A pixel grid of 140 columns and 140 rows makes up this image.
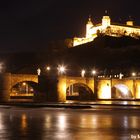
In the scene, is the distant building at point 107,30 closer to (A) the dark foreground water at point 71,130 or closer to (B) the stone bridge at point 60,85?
(B) the stone bridge at point 60,85

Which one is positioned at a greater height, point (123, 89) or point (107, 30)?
point (107, 30)

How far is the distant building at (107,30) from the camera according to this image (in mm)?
164000

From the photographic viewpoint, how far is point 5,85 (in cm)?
6706

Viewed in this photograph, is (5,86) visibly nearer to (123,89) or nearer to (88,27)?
A: (123,89)

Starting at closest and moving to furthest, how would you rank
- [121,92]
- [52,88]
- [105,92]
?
[52,88] < [105,92] < [121,92]

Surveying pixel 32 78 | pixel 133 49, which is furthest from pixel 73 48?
pixel 32 78

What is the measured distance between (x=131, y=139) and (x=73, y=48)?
140 metres

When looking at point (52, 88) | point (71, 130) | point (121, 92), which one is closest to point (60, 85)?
point (52, 88)

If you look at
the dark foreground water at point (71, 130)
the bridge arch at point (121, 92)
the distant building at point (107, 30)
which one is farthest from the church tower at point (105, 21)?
the dark foreground water at point (71, 130)

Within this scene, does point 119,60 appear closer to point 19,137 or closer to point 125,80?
point 125,80

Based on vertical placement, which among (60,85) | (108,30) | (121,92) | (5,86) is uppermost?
(108,30)

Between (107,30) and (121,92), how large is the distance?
216ft

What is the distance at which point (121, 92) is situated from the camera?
326ft

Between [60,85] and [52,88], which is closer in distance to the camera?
[52,88]
